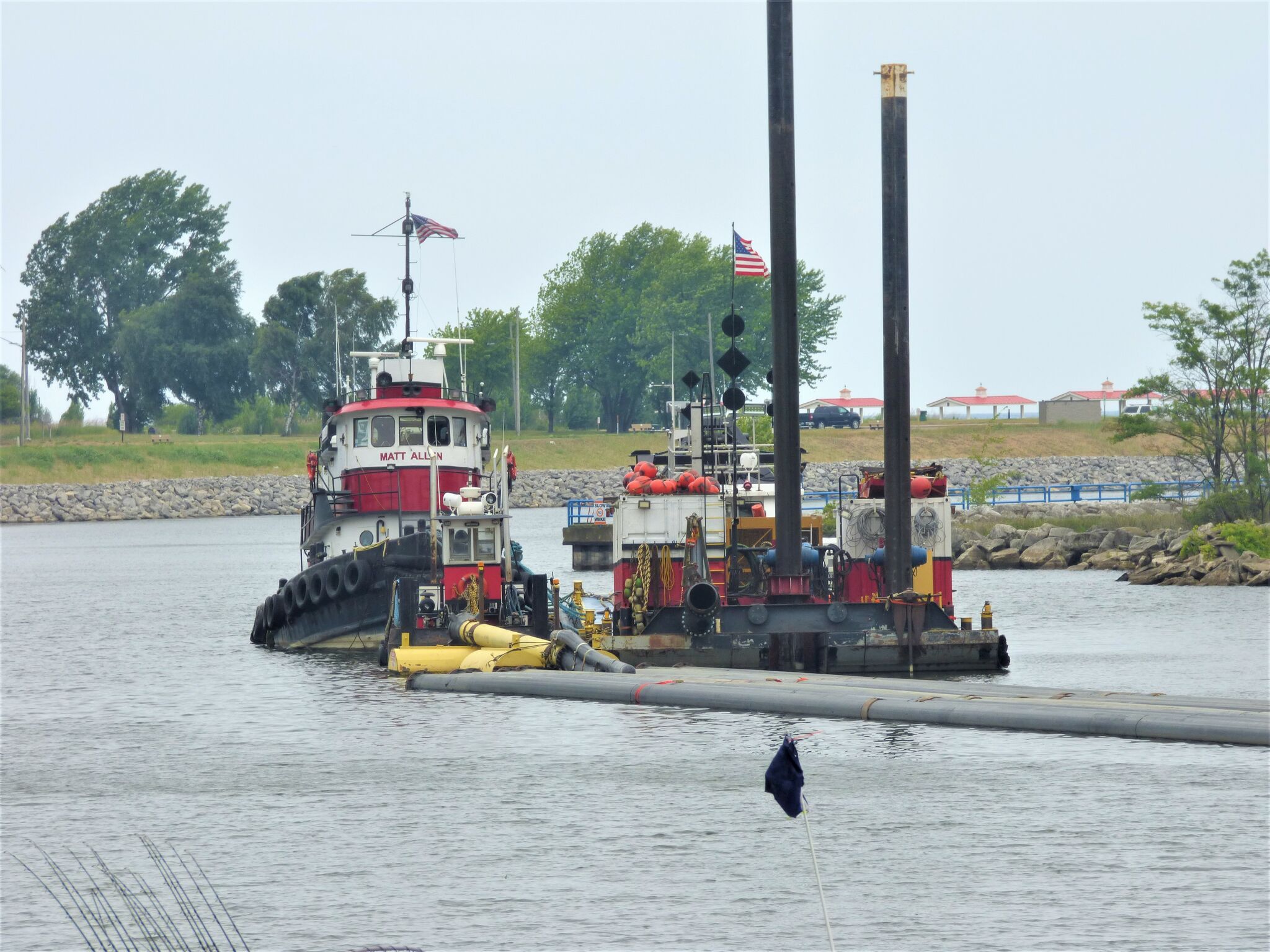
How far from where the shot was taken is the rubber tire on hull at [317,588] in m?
37.5

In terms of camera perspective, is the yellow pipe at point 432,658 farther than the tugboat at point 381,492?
No

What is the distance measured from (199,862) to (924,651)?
1389 cm

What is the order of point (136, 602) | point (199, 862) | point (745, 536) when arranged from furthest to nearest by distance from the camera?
1. point (136, 602)
2. point (745, 536)
3. point (199, 862)

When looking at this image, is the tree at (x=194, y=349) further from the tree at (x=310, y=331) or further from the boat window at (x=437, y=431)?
the boat window at (x=437, y=431)

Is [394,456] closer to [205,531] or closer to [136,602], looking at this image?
[136,602]

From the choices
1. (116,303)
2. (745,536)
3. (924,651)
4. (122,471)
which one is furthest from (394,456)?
(116,303)

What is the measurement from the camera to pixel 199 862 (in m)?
19.2

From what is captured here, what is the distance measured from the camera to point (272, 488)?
120 m

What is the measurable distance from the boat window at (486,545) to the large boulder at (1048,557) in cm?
3475

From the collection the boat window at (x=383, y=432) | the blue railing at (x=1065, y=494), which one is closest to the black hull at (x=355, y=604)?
the boat window at (x=383, y=432)

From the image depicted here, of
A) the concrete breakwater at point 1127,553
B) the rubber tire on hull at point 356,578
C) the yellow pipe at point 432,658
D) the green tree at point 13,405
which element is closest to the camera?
the yellow pipe at point 432,658

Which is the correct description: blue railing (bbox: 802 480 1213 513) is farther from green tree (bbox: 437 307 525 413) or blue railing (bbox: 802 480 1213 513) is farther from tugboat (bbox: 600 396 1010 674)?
green tree (bbox: 437 307 525 413)

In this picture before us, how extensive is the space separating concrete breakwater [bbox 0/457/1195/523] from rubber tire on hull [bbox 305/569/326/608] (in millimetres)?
74734

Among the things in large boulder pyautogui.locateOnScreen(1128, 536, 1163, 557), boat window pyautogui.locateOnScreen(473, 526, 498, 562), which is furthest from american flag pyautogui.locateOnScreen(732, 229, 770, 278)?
large boulder pyautogui.locateOnScreen(1128, 536, 1163, 557)
